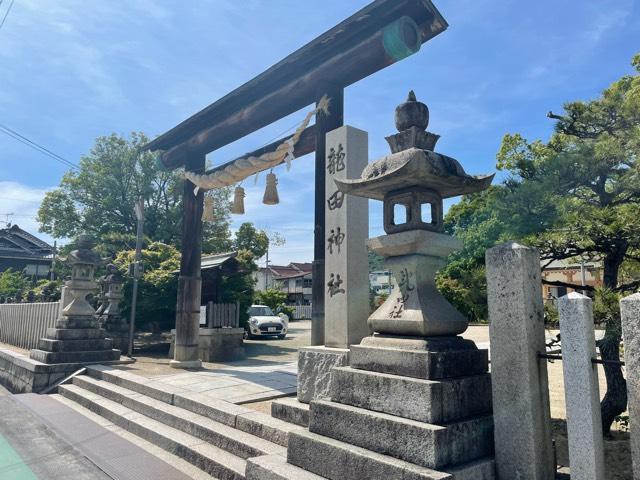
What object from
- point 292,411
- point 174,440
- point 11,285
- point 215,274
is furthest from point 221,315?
point 11,285

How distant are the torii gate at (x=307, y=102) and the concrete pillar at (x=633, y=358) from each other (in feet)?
13.4

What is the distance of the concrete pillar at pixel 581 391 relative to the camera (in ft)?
8.86

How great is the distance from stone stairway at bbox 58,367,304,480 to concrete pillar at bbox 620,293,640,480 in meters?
2.89

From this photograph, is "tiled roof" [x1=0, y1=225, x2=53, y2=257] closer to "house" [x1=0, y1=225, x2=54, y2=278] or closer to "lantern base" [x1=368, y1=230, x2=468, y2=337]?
"house" [x1=0, y1=225, x2=54, y2=278]

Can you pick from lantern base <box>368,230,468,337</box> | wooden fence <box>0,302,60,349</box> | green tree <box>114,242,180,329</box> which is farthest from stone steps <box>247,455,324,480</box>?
green tree <box>114,242,180,329</box>

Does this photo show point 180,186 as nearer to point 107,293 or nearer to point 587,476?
point 107,293

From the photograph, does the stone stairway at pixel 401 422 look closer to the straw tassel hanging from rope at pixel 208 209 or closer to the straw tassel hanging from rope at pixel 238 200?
the straw tassel hanging from rope at pixel 238 200

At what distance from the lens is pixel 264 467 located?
12.6 ft

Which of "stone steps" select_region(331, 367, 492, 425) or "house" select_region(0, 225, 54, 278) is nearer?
"stone steps" select_region(331, 367, 492, 425)

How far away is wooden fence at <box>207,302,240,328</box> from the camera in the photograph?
517 inches

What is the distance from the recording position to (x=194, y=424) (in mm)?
5723

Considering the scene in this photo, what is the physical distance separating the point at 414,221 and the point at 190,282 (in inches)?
308

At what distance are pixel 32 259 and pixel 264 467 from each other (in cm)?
5293

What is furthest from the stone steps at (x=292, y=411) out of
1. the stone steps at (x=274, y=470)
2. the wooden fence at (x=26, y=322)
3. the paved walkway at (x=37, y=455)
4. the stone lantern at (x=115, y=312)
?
the stone lantern at (x=115, y=312)
